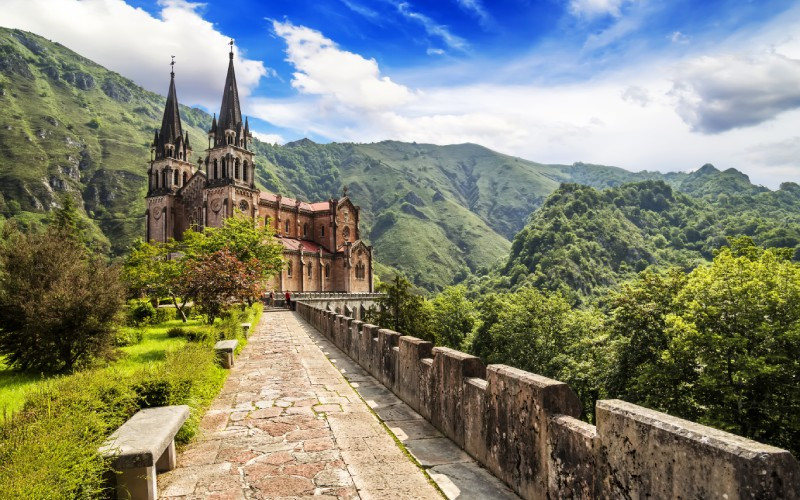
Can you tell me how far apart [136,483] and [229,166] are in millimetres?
59022

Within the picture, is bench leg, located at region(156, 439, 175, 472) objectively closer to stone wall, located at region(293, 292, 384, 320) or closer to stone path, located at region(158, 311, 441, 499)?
stone path, located at region(158, 311, 441, 499)

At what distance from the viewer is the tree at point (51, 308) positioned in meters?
10.2

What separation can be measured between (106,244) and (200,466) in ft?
395

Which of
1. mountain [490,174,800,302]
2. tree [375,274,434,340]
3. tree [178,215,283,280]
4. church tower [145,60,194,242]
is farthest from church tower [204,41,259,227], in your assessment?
mountain [490,174,800,302]

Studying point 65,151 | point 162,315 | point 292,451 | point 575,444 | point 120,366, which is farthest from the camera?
point 65,151

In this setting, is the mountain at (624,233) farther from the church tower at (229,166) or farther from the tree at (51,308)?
the tree at (51,308)

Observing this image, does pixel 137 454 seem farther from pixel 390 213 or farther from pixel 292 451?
pixel 390 213

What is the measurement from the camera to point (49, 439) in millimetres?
3445

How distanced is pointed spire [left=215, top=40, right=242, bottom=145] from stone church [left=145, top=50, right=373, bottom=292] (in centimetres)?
12

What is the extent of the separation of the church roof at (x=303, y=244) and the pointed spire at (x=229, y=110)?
15.3 metres

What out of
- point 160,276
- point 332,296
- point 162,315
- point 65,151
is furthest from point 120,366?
point 65,151

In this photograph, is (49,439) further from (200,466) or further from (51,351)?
(51,351)

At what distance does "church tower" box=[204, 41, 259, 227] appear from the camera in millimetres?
57375

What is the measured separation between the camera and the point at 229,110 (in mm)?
59750
